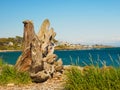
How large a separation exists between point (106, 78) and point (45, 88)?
14.1ft

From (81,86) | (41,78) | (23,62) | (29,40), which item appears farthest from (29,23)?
(81,86)

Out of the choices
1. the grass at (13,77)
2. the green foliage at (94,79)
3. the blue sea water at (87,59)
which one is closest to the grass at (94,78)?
the green foliage at (94,79)

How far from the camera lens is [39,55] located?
20.4 m

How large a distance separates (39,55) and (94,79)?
6.49m

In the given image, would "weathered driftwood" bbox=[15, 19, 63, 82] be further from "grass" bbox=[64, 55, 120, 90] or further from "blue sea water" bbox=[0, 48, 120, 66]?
"grass" bbox=[64, 55, 120, 90]

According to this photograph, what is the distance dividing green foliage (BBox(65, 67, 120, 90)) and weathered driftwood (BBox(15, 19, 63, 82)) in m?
4.64

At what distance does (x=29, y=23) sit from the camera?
21.5 meters

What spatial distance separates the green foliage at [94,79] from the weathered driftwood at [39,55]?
464 cm

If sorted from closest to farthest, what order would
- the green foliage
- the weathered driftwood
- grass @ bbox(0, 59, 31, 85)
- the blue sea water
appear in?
the blue sea water
the green foliage
grass @ bbox(0, 59, 31, 85)
the weathered driftwood

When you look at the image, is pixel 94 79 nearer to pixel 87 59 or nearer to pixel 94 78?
pixel 94 78

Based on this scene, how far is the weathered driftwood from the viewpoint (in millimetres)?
20203

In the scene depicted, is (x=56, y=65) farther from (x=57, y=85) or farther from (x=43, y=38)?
(x=57, y=85)

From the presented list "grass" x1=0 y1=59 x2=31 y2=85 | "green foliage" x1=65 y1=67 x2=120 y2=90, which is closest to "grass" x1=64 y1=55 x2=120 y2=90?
"green foliage" x1=65 y1=67 x2=120 y2=90

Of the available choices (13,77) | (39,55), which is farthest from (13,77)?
(39,55)
